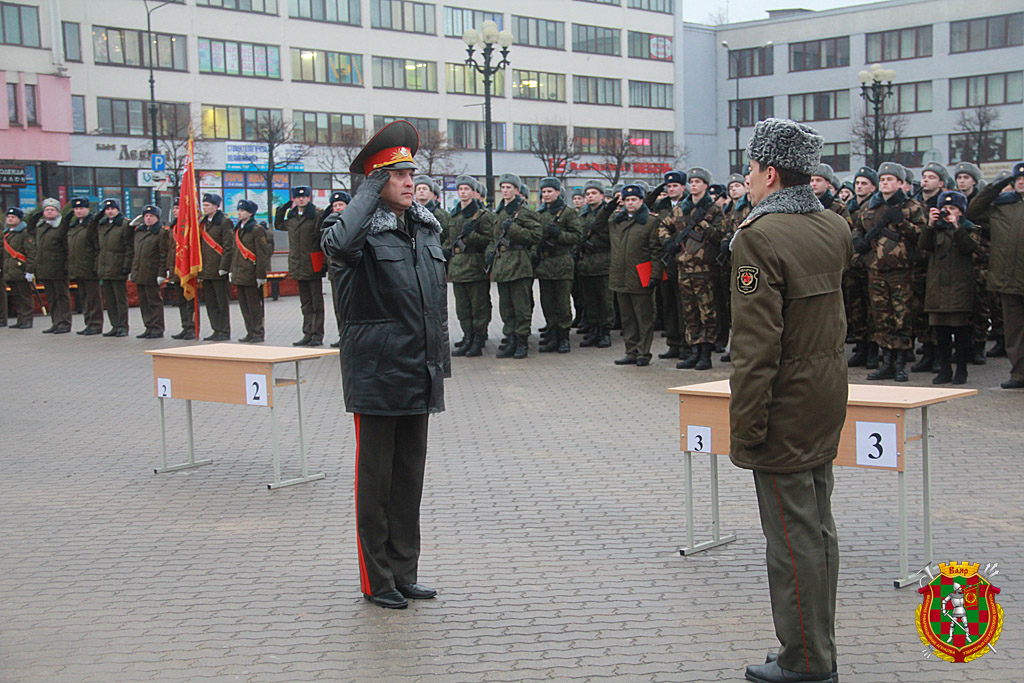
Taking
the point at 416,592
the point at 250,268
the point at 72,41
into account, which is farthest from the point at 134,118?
the point at 416,592

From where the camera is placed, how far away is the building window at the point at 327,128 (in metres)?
60.6

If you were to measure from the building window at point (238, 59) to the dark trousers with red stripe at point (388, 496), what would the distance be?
181 feet

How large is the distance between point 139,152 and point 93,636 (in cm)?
5286

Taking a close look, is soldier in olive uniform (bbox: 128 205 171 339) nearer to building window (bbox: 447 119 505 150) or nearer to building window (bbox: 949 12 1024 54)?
building window (bbox: 447 119 505 150)

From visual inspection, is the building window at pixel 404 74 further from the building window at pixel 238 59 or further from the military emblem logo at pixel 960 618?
the military emblem logo at pixel 960 618

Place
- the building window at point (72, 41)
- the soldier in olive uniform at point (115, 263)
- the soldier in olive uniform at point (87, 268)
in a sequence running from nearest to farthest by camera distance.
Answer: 1. the soldier in olive uniform at point (115, 263)
2. the soldier in olive uniform at point (87, 268)
3. the building window at point (72, 41)

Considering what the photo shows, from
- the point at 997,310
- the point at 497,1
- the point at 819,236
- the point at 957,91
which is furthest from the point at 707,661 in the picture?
the point at 957,91

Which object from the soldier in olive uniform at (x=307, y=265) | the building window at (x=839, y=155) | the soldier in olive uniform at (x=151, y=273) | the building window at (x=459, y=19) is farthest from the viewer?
the building window at (x=839, y=155)

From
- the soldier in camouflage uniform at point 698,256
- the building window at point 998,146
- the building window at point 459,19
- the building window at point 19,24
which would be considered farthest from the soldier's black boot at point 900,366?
the building window at point 998,146

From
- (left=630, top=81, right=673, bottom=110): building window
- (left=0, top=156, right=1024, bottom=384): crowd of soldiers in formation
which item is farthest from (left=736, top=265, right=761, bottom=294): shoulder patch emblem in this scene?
(left=630, top=81, right=673, bottom=110): building window

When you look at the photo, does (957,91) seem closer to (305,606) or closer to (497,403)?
(497,403)

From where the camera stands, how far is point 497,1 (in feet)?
225

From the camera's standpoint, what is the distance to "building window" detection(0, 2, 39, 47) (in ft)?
161

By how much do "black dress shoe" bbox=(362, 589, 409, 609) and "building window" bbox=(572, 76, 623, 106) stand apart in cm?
6988
